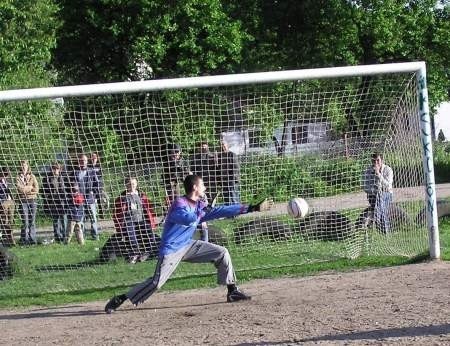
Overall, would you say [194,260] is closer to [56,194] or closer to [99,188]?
[99,188]

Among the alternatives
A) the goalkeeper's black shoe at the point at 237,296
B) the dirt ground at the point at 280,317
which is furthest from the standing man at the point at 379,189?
the goalkeeper's black shoe at the point at 237,296

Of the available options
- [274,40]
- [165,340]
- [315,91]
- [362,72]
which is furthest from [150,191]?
[274,40]

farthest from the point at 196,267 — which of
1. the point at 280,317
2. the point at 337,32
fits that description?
the point at 337,32

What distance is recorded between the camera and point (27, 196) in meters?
13.2

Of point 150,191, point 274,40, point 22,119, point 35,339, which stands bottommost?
point 35,339

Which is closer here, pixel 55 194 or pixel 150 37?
pixel 55 194

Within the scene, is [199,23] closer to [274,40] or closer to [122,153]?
[274,40]

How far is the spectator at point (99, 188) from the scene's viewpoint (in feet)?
42.1

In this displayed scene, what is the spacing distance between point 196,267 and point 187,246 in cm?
324

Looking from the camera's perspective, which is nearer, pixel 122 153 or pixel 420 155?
pixel 420 155

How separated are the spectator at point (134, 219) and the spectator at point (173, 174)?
357mm

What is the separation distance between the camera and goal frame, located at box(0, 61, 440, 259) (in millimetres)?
10539

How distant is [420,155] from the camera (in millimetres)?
11750

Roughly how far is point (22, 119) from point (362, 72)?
17.3 feet
